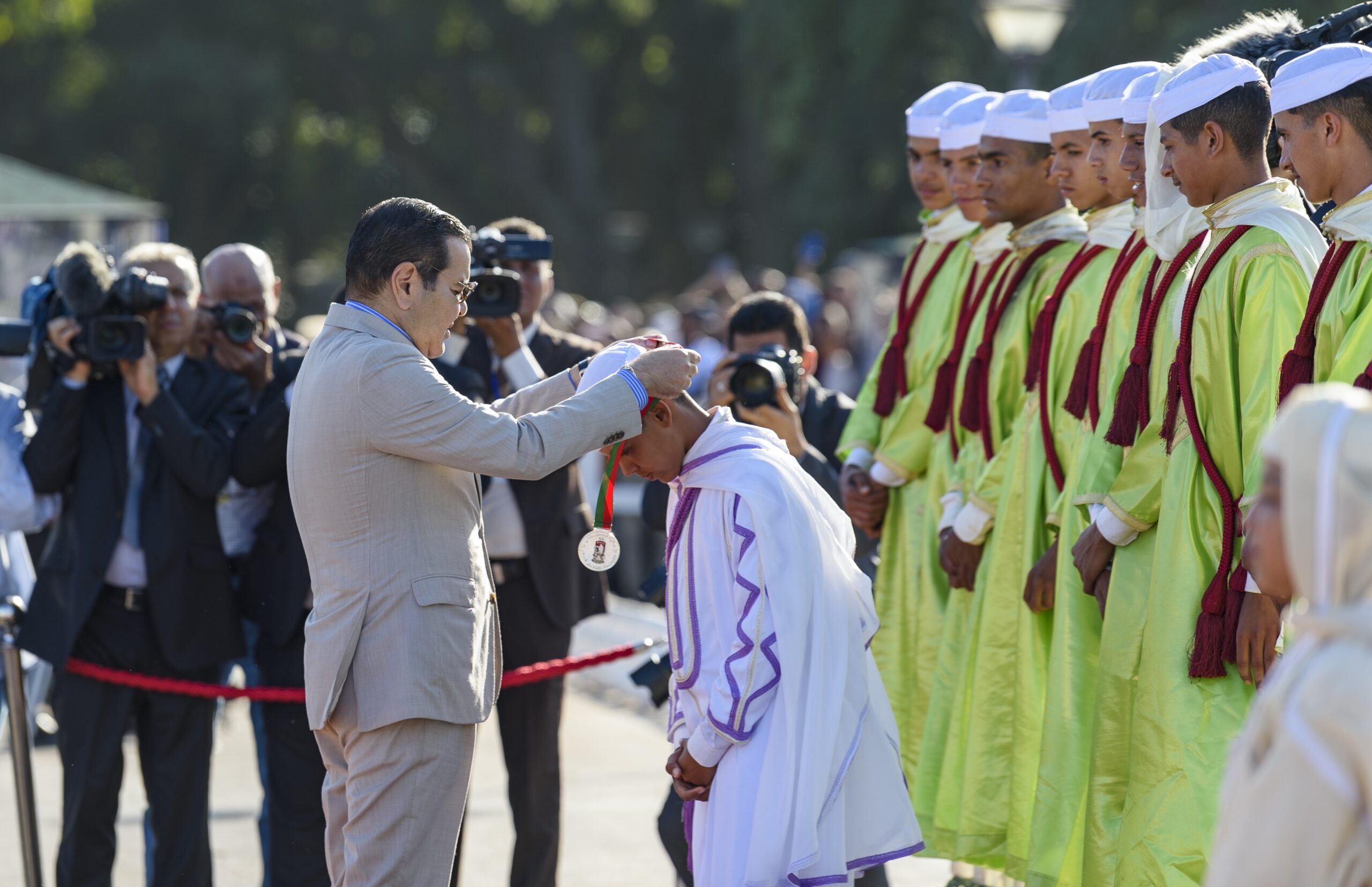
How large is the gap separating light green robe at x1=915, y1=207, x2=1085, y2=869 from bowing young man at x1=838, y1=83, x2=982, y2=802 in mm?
313

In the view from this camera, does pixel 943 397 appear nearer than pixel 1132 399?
A: No

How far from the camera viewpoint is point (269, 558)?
5727 mm

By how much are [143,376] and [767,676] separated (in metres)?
2.73

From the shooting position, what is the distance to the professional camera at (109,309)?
5.43 meters

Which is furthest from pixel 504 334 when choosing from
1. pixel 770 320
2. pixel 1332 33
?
pixel 1332 33

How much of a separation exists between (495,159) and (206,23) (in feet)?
20.9

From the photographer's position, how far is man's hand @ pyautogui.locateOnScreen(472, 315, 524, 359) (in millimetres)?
5867

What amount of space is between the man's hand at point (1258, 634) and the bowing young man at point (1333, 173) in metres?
0.52

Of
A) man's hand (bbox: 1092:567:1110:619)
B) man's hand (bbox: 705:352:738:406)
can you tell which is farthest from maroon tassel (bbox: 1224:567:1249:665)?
man's hand (bbox: 705:352:738:406)

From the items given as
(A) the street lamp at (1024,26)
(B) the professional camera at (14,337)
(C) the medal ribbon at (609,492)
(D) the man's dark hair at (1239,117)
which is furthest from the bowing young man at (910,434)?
(A) the street lamp at (1024,26)

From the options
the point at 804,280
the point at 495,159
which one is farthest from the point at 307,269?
the point at 804,280

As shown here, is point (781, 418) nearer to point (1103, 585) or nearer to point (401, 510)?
point (1103, 585)

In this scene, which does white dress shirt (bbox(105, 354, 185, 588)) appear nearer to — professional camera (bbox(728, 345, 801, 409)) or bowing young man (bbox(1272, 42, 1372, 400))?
professional camera (bbox(728, 345, 801, 409))

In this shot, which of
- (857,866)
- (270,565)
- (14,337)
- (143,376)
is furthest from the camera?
(14,337)
